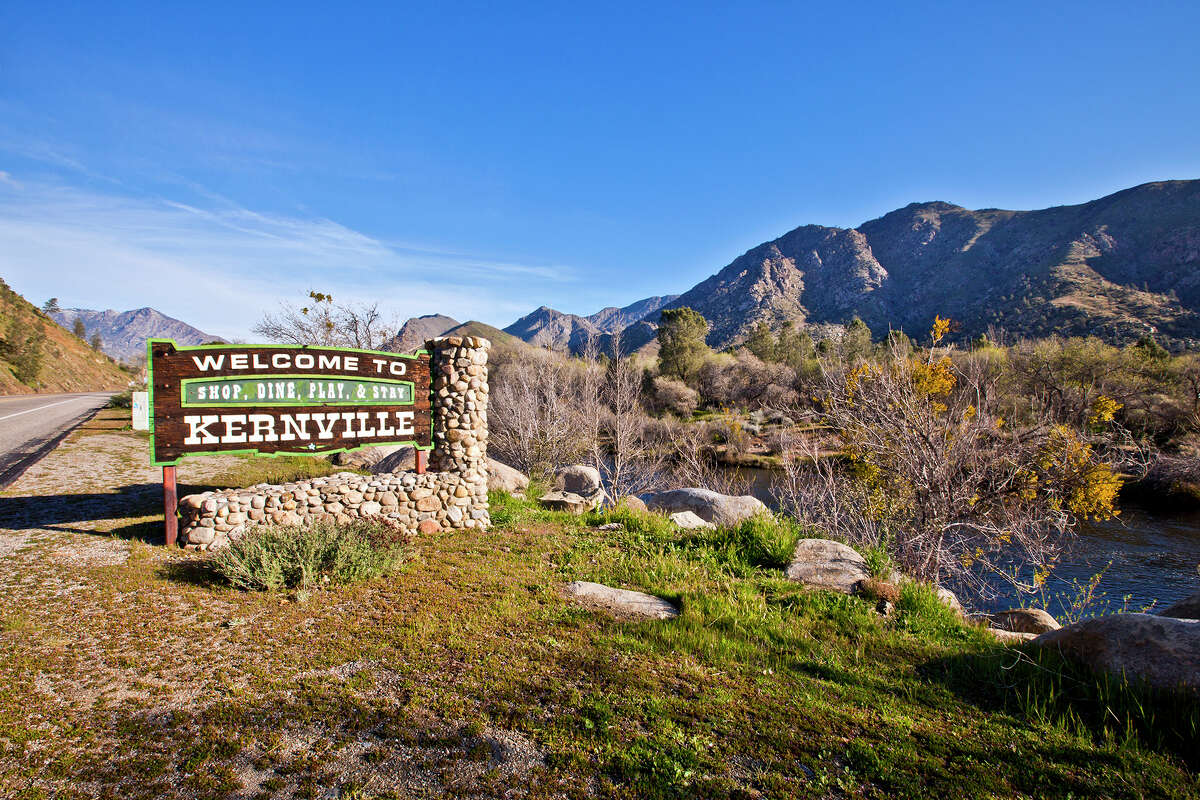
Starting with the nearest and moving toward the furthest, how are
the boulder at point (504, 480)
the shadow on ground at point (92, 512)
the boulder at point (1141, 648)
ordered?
the boulder at point (1141, 648), the shadow on ground at point (92, 512), the boulder at point (504, 480)

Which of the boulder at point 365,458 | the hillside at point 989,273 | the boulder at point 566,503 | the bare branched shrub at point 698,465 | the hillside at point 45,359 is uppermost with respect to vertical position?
the hillside at point 989,273

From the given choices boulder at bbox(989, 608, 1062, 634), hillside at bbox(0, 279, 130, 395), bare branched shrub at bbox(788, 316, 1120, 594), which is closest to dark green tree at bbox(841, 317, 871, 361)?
bare branched shrub at bbox(788, 316, 1120, 594)

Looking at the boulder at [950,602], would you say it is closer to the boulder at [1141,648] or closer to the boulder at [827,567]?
the boulder at [827,567]

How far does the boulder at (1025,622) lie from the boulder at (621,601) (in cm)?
470

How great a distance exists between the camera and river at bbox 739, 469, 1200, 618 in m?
11.9

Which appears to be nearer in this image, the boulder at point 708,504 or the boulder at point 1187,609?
the boulder at point 1187,609

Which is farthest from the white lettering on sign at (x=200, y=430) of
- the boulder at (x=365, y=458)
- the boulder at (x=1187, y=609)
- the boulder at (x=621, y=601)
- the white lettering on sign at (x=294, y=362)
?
the boulder at (x=1187, y=609)

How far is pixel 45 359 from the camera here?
50.6 meters

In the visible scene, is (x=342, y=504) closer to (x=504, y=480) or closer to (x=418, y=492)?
(x=418, y=492)

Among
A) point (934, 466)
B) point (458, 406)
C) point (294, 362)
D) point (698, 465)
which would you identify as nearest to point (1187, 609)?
point (934, 466)

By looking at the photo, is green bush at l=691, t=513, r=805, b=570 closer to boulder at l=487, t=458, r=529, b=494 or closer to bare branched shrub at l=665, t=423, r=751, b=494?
boulder at l=487, t=458, r=529, b=494

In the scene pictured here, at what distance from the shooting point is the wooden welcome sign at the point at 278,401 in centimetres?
701

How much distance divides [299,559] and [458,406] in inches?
137

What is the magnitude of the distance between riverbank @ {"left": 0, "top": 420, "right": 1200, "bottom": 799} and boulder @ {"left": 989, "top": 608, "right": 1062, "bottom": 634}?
2353mm
